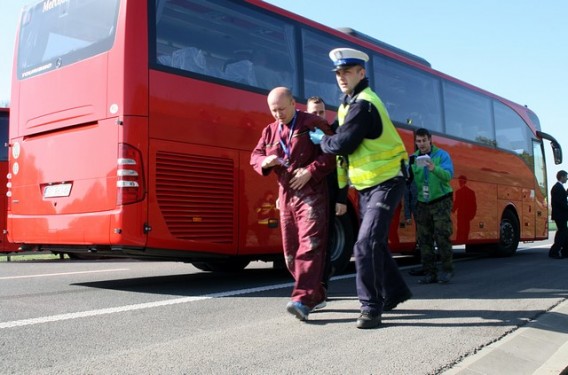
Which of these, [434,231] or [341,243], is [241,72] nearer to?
[341,243]

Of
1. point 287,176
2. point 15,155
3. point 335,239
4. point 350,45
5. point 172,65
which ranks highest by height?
point 350,45

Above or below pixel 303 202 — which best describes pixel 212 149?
above

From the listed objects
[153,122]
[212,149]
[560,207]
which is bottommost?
[560,207]

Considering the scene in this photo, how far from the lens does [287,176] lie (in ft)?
14.8

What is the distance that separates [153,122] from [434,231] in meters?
3.47

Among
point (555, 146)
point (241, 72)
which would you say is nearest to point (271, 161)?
point (241, 72)

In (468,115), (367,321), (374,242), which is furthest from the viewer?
(468,115)

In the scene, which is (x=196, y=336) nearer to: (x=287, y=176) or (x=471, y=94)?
(x=287, y=176)

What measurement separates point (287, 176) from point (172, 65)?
7.55 feet

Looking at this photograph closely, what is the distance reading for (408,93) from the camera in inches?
384

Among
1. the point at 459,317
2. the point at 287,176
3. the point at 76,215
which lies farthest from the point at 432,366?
the point at 76,215

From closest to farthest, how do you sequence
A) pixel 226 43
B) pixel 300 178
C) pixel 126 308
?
pixel 300 178 → pixel 126 308 → pixel 226 43

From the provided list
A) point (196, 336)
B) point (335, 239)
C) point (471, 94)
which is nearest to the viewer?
point (196, 336)

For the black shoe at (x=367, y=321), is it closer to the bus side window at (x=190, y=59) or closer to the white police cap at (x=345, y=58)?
the white police cap at (x=345, y=58)
